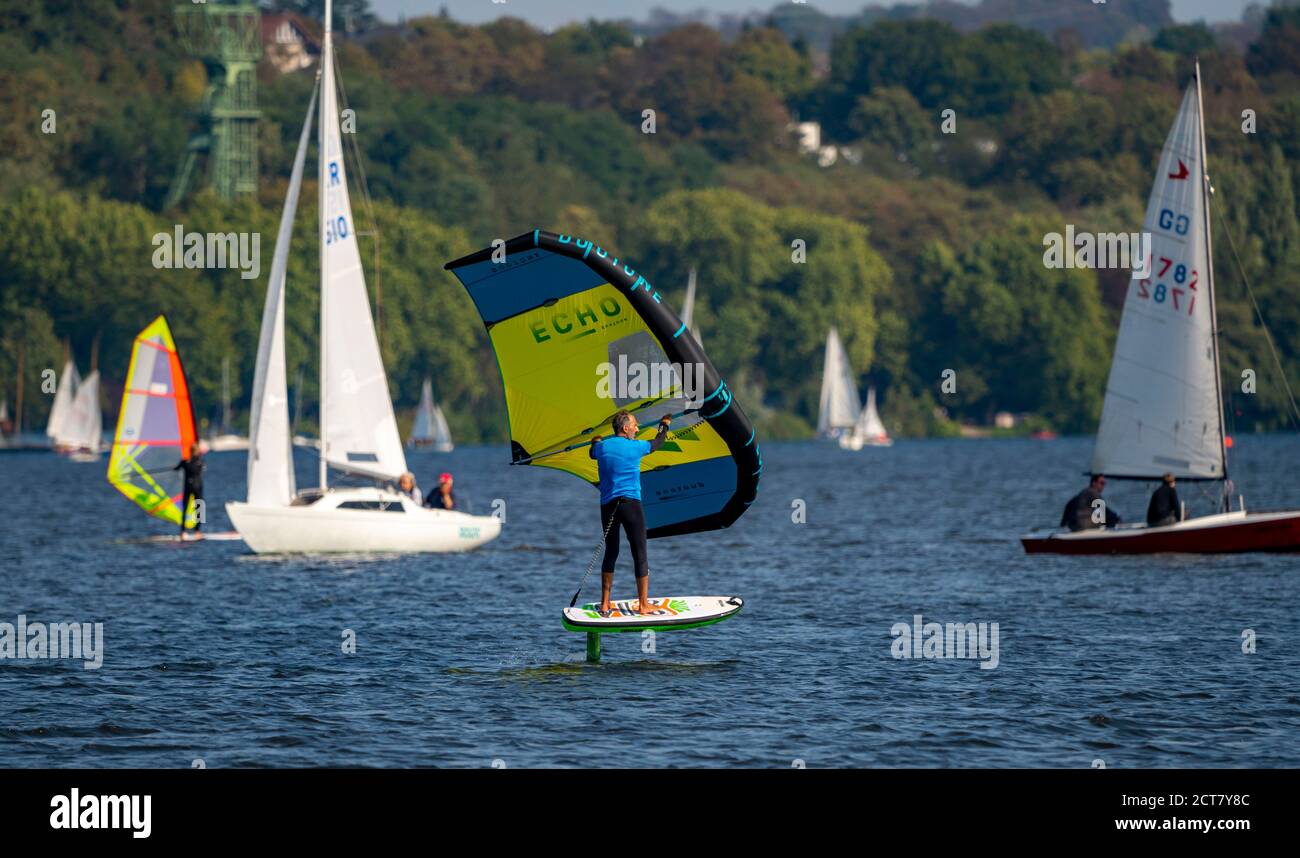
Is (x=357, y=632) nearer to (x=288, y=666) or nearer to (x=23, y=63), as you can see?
(x=288, y=666)

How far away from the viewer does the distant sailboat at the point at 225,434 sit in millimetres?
127625

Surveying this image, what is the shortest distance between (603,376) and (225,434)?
11173 cm

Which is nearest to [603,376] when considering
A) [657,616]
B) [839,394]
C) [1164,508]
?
[657,616]

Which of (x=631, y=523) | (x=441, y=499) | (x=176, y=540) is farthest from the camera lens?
(x=176, y=540)

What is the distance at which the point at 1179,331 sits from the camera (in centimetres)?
4103

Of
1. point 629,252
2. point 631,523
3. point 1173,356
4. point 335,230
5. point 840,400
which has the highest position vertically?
point 629,252

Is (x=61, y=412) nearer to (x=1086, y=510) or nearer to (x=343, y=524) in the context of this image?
(x=343, y=524)

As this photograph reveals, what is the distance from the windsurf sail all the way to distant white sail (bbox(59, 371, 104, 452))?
61551mm

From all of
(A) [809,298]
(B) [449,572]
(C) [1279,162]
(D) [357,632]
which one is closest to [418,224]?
(A) [809,298]

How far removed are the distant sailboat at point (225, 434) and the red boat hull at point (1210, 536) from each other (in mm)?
91998

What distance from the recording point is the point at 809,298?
465ft

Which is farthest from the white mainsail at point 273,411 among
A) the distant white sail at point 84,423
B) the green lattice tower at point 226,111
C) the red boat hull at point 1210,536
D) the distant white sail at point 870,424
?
the green lattice tower at point 226,111

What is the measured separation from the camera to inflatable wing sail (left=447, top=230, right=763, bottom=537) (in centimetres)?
2291
